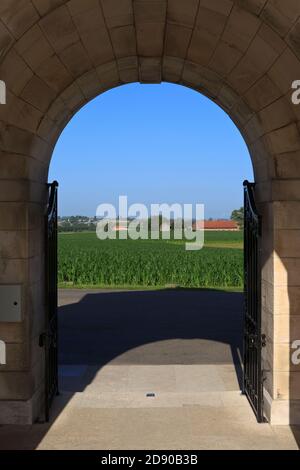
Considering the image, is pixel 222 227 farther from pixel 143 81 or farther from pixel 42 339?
pixel 42 339

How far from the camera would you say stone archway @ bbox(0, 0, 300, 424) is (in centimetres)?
555

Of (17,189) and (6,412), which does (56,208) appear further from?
(6,412)

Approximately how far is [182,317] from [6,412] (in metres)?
9.11

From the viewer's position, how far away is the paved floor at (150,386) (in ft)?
20.3

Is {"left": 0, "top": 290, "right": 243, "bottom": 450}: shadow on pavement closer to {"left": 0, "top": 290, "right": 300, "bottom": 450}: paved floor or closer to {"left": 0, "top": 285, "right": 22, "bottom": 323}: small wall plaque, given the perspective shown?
{"left": 0, "top": 290, "right": 300, "bottom": 450}: paved floor

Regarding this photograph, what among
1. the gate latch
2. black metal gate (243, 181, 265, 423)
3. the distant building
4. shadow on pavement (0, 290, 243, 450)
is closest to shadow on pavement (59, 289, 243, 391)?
shadow on pavement (0, 290, 243, 450)

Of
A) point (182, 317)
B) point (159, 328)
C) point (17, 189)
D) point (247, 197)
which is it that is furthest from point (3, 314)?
point (182, 317)

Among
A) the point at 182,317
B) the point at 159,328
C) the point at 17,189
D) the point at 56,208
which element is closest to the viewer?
the point at 17,189

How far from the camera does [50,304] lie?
741 cm

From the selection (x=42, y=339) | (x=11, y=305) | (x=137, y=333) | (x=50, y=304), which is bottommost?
(x=137, y=333)

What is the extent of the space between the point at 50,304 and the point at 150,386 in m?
2.47

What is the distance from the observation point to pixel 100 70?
22.5ft

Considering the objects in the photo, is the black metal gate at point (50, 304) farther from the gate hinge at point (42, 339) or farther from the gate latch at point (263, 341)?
the gate latch at point (263, 341)

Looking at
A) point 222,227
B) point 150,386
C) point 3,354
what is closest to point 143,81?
point 3,354
